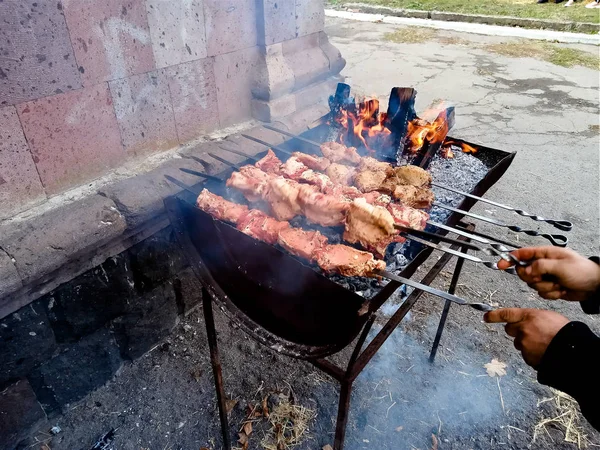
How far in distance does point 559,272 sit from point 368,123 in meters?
2.06

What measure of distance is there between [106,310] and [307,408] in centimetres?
163

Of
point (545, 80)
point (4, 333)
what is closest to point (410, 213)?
point (4, 333)

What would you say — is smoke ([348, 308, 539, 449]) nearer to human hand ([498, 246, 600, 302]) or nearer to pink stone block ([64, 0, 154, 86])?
human hand ([498, 246, 600, 302])

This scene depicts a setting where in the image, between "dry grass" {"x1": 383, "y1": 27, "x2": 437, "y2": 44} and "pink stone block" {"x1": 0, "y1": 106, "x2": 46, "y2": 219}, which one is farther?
"dry grass" {"x1": 383, "y1": 27, "x2": 437, "y2": 44}

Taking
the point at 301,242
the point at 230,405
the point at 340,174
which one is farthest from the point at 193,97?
the point at 230,405

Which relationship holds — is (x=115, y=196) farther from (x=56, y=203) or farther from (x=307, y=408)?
(x=307, y=408)

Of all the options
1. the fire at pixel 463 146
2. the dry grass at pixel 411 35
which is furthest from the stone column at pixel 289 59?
the dry grass at pixel 411 35

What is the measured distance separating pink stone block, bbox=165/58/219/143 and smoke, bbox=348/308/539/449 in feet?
8.37

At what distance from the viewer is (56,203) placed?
9.09ft

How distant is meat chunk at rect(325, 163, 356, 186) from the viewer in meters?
2.78

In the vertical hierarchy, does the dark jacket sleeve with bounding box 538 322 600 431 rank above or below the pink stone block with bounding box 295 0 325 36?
below

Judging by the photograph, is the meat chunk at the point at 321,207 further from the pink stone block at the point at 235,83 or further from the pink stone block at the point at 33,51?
the pink stone block at the point at 235,83

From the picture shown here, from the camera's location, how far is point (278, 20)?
4.04 meters

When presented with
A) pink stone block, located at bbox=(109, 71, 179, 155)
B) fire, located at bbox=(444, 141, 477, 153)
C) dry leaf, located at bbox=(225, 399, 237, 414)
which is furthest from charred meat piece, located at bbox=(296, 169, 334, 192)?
dry leaf, located at bbox=(225, 399, 237, 414)
